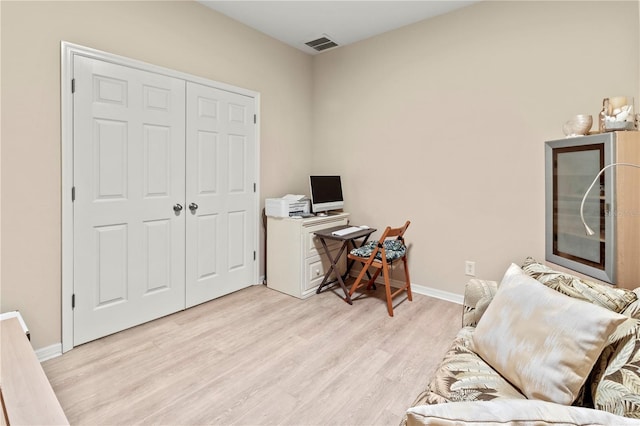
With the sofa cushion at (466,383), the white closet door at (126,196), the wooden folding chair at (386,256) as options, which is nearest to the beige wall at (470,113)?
the wooden folding chair at (386,256)

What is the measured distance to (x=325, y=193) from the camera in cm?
371

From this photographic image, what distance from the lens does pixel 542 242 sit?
2734mm

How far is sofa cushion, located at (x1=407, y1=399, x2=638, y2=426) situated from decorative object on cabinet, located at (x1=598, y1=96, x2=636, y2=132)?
1708 millimetres

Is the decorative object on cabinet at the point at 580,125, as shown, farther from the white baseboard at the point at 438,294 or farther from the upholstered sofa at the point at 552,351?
the white baseboard at the point at 438,294

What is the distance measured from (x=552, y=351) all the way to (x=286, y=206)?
2.60 m

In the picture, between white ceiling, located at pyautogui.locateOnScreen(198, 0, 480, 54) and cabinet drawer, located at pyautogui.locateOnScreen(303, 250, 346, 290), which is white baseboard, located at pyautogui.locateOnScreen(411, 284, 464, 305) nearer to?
cabinet drawer, located at pyautogui.locateOnScreen(303, 250, 346, 290)

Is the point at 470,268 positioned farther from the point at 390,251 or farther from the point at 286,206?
the point at 286,206

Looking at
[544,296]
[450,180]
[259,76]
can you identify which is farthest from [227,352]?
[259,76]

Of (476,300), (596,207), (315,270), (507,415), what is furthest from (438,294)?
(507,415)

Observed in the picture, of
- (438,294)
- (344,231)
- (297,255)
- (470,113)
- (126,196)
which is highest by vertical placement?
(470,113)

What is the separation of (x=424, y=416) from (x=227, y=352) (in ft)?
6.35

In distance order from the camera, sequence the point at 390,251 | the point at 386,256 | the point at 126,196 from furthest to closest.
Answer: the point at 390,251 → the point at 386,256 → the point at 126,196

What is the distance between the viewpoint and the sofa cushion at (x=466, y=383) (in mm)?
1184

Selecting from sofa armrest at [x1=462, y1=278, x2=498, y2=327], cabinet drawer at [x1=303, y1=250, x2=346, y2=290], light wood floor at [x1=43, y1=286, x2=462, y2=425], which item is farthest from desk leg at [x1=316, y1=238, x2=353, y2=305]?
sofa armrest at [x1=462, y1=278, x2=498, y2=327]
